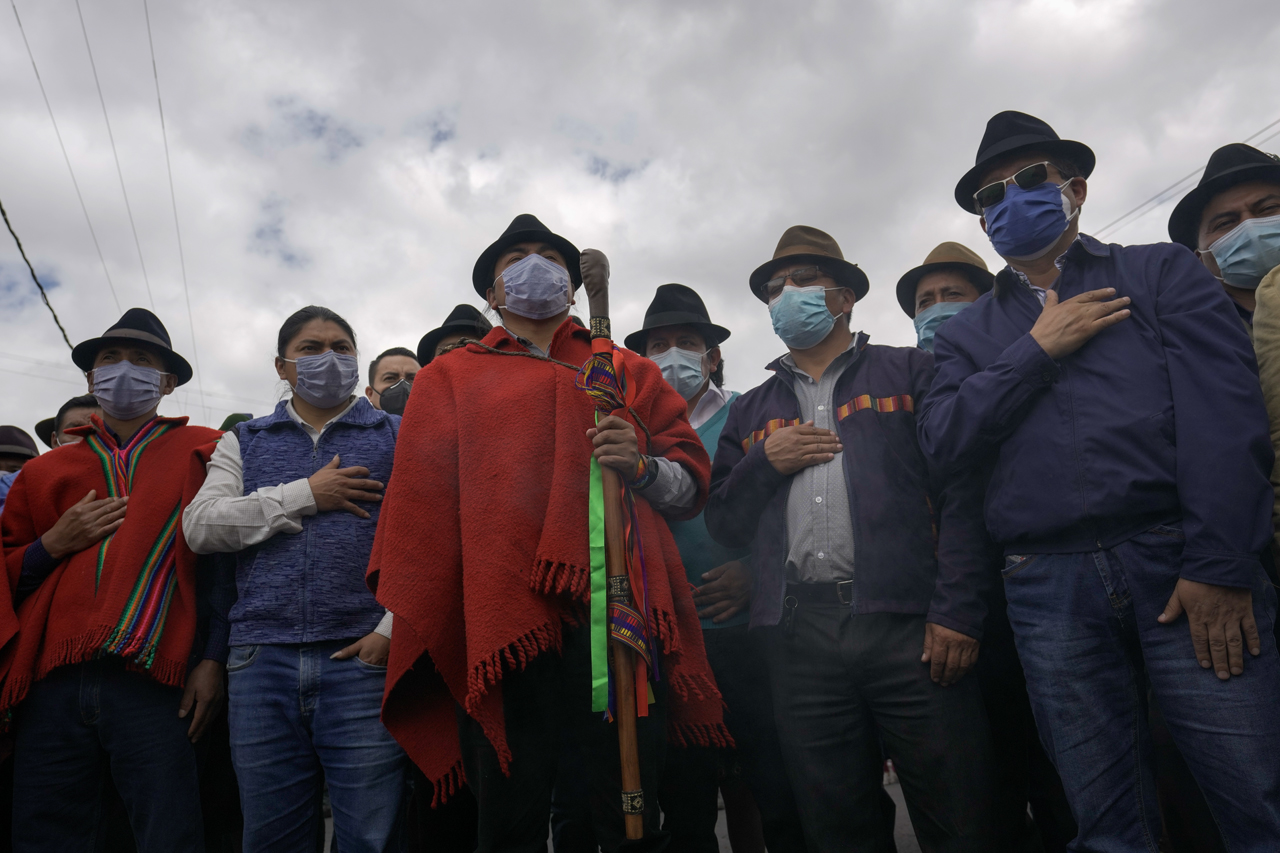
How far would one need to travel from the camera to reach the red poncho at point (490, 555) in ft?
7.69

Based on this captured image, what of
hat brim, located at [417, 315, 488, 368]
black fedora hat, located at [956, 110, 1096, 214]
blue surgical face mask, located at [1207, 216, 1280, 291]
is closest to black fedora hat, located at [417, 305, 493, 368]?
hat brim, located at [417, 315, 488, 368]

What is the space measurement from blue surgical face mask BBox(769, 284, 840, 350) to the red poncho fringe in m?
2.66

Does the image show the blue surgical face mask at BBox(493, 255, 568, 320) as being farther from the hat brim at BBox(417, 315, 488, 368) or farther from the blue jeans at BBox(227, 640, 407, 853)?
the hat brim at BBox(417, 315, 488, 368)

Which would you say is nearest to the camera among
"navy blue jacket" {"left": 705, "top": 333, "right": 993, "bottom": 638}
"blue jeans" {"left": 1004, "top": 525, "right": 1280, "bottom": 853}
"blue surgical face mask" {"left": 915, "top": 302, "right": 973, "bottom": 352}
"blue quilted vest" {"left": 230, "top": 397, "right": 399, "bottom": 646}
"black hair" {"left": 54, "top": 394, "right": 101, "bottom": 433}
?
"blue jeans" {"left": 1004, "top": 525, "right": 1280, "bottom": 853}

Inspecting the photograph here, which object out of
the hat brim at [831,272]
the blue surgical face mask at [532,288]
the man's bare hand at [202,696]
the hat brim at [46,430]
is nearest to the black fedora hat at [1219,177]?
the hat brim at [831,272]

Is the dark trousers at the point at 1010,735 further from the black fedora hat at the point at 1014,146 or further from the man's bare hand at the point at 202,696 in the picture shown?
the man's bare hand at the point at 202,696

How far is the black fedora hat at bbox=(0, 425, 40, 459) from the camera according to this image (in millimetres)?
5938

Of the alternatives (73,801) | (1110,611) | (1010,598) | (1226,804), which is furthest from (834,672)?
(73,801)

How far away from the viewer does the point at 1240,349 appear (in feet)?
7.30

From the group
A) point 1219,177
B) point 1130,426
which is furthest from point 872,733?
point 1219,177

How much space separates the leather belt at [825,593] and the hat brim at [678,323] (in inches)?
76.3

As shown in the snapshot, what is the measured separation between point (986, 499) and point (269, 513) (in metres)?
2.65

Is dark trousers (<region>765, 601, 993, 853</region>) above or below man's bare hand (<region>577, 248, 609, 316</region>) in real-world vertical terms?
below

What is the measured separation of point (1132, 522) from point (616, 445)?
1.53 m
